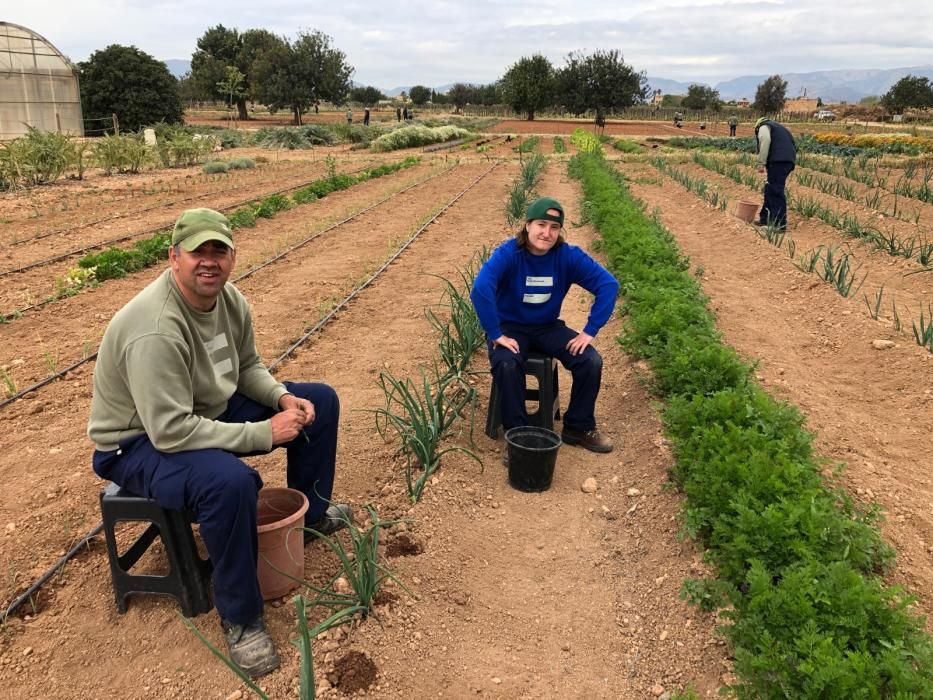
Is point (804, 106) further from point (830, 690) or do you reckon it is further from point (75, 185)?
point (830, 690)

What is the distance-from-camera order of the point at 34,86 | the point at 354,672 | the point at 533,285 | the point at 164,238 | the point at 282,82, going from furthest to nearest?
the point at 282,82 < the point at 34,86 < the point at 164,238 < the point at 533,285 < the point at 354,672

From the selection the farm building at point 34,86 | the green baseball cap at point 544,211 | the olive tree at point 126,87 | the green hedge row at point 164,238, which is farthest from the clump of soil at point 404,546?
the olive tree at point 126,87

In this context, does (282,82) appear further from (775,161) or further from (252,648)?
(252,648)

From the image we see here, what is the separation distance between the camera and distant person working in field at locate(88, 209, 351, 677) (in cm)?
227

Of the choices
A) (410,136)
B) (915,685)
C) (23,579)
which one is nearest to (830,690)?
(915,685)

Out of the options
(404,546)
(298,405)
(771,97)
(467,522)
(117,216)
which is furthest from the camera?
(771,97)

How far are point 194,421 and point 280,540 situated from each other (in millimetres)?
614

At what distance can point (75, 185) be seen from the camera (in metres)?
15.0

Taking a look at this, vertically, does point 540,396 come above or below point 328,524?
above

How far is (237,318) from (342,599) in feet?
3.87

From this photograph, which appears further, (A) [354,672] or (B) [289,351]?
(B) [289,351]

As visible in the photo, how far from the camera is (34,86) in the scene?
22953mm

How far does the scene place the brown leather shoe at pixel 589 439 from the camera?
4.07m

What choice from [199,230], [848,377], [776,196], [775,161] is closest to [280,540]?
[199,230]
